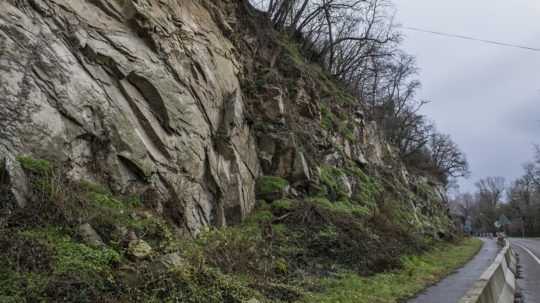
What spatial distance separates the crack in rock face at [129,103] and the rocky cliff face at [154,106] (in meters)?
0.03

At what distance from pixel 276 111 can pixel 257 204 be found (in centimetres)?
427

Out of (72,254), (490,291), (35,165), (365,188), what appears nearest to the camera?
(72,254)

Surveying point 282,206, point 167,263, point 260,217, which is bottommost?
point 167,263

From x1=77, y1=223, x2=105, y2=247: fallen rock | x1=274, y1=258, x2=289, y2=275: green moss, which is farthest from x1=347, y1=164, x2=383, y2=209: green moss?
x1=77, y1=223, x2=105, y2=247: fallen rock

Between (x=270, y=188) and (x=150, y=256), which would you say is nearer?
(x=150, y=256)

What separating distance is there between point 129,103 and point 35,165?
10.5 ft

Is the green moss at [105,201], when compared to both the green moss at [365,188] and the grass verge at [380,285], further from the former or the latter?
the green moss at [365,188]

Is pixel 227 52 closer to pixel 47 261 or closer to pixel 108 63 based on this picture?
pixel 108 63

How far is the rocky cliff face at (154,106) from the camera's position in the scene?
25.0ft

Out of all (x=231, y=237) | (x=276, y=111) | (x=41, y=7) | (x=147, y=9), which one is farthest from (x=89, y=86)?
(x=276, y=111)

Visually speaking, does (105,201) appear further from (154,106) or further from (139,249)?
(154,106)

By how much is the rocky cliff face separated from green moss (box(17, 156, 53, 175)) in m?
0.14

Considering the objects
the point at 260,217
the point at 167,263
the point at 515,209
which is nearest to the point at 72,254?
the point at 167,263

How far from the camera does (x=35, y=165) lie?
689 cm
